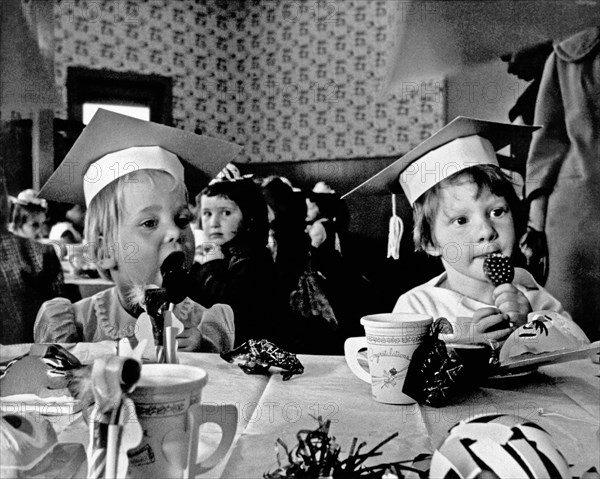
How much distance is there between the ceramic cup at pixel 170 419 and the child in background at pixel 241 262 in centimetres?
91

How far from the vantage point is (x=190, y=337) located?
164cm

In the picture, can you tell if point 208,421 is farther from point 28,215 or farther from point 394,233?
point 28,215

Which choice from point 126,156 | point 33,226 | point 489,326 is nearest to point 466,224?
point 489,326

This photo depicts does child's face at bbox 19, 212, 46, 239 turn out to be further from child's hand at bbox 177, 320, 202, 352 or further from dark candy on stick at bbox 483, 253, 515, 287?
dark candy on stick at bbox 483, 253, 515, 287

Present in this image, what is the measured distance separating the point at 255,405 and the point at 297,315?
1.85ft

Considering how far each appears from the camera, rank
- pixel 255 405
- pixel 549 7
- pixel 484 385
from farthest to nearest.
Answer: pixel 549 7 → pixel 484 385 → pixel 255 405

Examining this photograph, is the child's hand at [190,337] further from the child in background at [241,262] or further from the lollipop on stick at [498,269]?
the lollipop on stick at [498,269]

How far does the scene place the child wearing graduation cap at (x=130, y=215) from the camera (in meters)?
1.60

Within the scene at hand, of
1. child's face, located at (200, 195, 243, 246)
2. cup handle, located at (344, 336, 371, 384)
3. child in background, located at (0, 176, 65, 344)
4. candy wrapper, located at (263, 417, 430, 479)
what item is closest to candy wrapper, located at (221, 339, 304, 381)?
cup handle, located at (344, 336, 371, 384)

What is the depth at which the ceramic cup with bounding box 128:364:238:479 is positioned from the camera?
0.67m

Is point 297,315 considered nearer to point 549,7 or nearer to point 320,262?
point 320,262

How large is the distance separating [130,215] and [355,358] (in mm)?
766

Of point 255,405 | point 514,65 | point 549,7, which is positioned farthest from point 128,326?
point 549,7

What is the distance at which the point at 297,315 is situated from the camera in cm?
165
